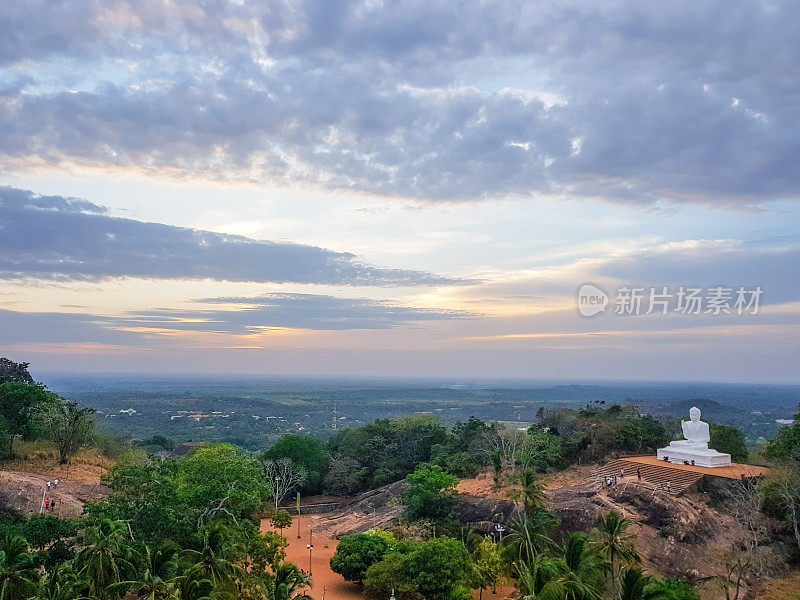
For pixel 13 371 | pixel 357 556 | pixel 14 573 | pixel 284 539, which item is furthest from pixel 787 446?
pixel 13 371

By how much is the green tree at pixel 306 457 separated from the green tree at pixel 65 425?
15.8m

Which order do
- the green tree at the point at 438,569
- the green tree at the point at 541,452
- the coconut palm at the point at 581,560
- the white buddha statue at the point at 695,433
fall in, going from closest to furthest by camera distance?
the coconut palm at the point at 581,560 → the green tree at the point at 438,569 → the white buddha statue at the point at 695,433 → the green tree at the point at 541,452

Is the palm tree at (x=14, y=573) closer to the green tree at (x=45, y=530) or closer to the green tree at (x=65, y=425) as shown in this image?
the green tree at (x=45, y=530)

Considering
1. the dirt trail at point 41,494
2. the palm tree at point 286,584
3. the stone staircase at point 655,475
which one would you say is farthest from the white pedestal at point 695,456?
the dirt trail at point 41,494

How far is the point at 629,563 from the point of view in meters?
23.0

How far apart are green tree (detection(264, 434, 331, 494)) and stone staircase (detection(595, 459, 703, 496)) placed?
79.4 feet

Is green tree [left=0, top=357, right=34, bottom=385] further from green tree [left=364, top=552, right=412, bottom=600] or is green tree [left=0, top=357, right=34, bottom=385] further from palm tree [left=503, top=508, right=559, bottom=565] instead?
palm tree [left=503, top=508, right=559, bottom=565]

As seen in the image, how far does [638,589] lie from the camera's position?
57.9ft

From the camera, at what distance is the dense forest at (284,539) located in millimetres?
18922

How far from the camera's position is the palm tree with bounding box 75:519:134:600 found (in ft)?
61.4

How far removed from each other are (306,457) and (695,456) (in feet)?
102

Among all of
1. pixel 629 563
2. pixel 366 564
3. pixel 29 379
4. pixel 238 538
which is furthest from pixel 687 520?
pixel 29 379

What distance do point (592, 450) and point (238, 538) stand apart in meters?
29.6

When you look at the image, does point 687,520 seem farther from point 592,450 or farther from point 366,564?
point 366,564
